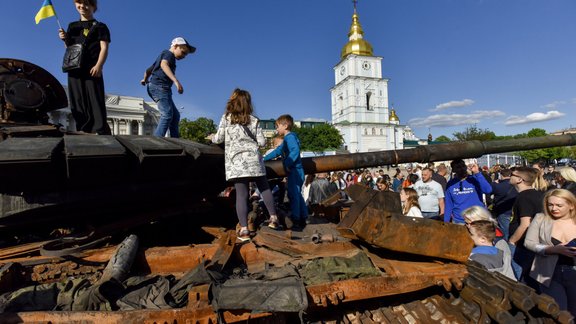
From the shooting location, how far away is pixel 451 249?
2.64 meters

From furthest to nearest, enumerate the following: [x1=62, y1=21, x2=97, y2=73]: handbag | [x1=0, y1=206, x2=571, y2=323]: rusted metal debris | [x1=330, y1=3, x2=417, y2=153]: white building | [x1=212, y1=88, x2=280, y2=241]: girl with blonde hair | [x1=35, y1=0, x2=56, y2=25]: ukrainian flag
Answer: [x1=330, y1=3, x2=417, y2=153]: white building < [x1=35, y1=0, x2=56, y2=25]: ukrainian flag < [x1=62, y1=21, x2=97, y2=73]: handbag < [x1=212, y1=88, x2=280, y2=241]: girl with blonde hair < [x1=0, y1=206, x2=571, y2=323]: rusted metal debris

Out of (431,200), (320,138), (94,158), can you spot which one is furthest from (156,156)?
(320,138)

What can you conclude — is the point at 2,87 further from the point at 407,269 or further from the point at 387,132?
the point at 387,132

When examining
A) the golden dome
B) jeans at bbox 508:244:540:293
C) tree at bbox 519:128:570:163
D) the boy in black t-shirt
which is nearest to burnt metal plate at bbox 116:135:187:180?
jeans at bbox 508:244:540:293

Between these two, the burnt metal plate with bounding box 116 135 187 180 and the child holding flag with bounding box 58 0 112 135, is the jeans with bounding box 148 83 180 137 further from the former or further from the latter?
the burnt metal plate with bounding box 116 135 187 180

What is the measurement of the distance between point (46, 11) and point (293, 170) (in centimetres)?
410

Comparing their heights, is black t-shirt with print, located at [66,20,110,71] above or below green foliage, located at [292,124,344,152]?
below

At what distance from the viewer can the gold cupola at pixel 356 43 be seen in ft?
273

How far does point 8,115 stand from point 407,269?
4097mm

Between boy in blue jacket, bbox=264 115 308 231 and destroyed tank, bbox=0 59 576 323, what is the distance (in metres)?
0.77

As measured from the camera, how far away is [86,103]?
13.3ft

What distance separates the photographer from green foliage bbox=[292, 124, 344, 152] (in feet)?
235

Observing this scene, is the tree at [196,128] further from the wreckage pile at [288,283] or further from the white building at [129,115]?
the wreckage pile at [288,283]

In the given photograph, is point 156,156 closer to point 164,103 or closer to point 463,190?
point 164,103
